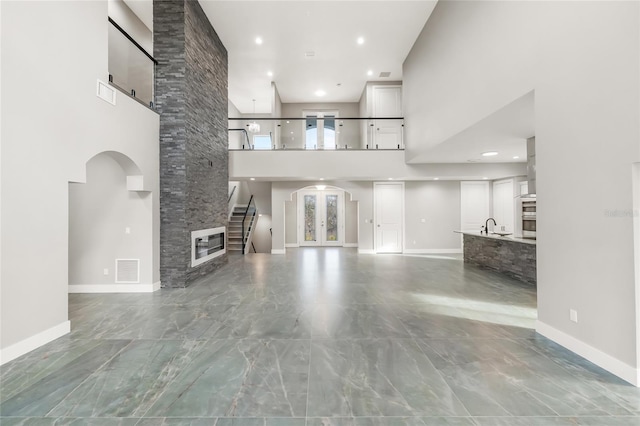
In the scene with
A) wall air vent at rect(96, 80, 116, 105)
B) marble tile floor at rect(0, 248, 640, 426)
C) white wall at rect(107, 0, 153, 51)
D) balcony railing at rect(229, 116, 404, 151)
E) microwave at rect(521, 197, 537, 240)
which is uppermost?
white wall at rect(107, 0, 153, 51)

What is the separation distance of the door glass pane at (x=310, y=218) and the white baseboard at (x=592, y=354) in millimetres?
9877

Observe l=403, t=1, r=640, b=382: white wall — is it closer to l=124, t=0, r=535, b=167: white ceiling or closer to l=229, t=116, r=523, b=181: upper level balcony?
l=124, t=0, r=535, b=167: white ceiling

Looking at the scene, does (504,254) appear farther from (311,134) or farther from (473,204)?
(311,134)

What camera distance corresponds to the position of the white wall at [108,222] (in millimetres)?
5164

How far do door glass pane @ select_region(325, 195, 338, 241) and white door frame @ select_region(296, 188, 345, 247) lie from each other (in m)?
0.14

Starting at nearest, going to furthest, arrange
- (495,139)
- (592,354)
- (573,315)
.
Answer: (592,354), (573,315), (495,139)

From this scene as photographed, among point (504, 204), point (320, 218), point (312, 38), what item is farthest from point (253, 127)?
point (504, 204)

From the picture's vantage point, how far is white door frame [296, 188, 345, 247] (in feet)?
41.5

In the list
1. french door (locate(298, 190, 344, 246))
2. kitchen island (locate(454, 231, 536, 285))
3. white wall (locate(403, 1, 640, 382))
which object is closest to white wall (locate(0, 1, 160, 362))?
white wall (locate(403, 1, 640, 382))

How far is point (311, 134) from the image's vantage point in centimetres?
866

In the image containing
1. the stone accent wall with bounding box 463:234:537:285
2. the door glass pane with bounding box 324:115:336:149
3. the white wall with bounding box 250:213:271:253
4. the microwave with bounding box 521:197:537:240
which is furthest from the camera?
the white wall with bounding box 250:213:271:253

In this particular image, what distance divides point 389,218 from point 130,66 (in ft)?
28.5

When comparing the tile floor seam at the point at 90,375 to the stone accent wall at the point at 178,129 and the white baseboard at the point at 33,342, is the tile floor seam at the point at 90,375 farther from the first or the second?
the stone accent wall at the point at 178,129

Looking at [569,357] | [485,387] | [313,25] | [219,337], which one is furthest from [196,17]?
[569,357]
